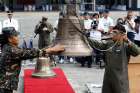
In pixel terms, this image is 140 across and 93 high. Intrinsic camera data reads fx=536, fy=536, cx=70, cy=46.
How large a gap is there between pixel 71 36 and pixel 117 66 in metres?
1.67

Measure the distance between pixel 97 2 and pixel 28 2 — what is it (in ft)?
18.9

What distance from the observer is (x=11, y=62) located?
22.3 feet

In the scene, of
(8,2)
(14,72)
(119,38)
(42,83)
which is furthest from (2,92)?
(8,2)

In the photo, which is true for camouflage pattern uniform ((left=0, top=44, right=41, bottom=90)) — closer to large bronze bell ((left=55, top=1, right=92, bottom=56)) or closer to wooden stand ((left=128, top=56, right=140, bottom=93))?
large bronze bell ((left=55, top=1, right=92, bottom=56))

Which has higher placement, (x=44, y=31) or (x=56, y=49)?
(x=56, y=49)

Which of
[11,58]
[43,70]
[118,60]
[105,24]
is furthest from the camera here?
[105,24]

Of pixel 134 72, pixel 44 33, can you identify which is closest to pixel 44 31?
pixel 44 33

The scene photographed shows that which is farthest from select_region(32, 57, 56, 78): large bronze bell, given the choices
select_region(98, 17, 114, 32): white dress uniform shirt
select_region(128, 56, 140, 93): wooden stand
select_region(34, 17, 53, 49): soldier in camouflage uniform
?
select_region(128, 56, 140, 93): wooden stand

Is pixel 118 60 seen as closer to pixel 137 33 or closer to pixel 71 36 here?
pixel 71 36

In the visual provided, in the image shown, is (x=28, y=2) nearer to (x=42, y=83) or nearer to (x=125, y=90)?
(x=42, y=83)

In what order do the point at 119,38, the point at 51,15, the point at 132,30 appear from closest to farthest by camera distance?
the point at 119,38, the point at 132,30, the point at 51,15

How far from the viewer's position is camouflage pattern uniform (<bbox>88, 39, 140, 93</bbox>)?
7.71 meters

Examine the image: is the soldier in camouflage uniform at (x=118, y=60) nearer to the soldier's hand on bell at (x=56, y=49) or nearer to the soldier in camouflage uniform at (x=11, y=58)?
the soldier in camouflage uniform at (x=11, y=58)

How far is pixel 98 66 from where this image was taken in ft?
55.7
